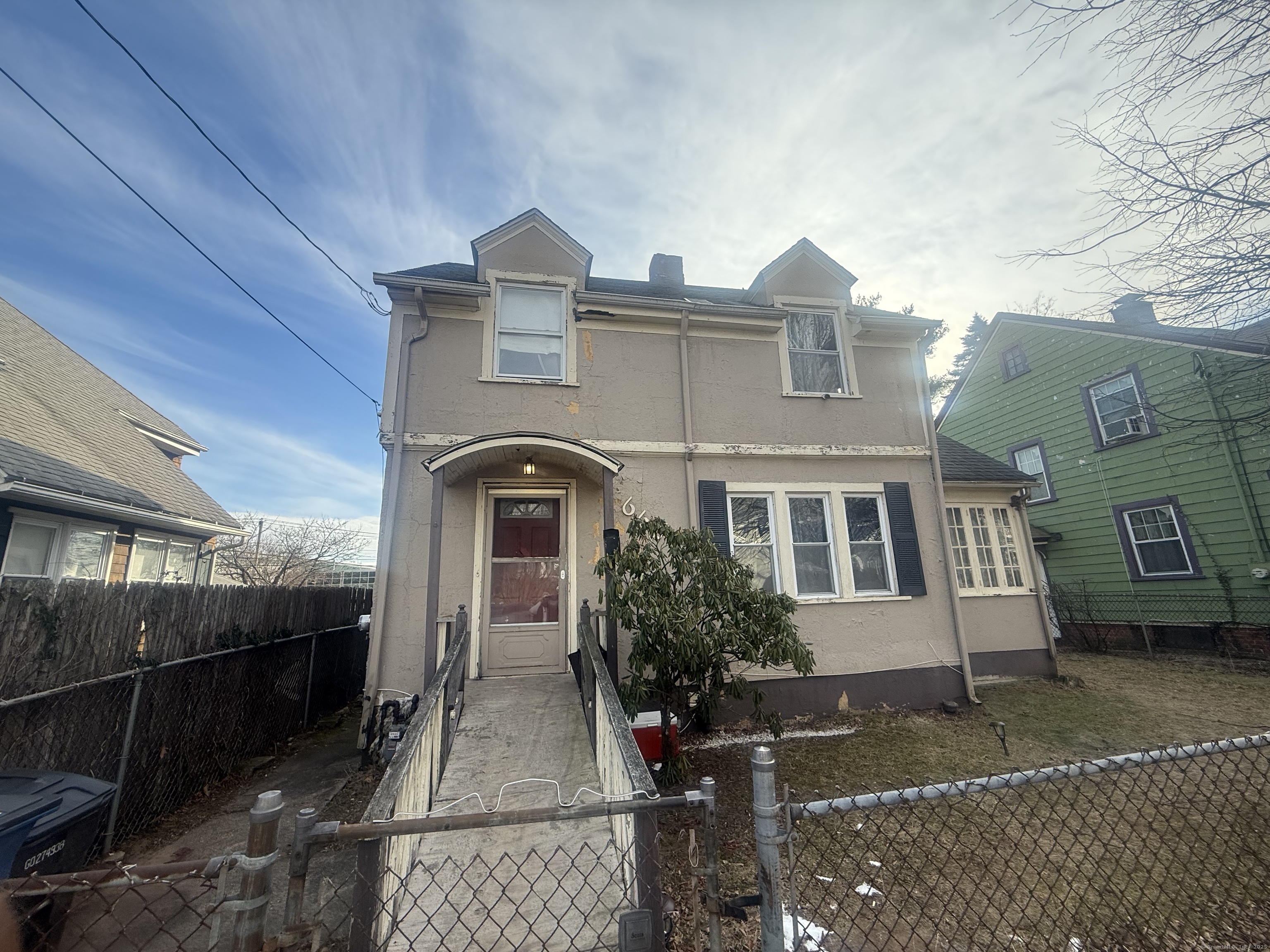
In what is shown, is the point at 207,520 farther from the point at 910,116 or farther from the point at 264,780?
the point at 910,116

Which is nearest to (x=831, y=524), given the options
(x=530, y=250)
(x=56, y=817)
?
(x=530, y=250)

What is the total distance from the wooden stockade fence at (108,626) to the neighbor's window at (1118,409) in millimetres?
16761

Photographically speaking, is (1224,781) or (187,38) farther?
(187,38)

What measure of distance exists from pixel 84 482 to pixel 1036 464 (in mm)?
20729

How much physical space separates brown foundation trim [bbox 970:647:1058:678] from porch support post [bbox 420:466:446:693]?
341 inches

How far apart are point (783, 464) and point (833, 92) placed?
15.4 ft

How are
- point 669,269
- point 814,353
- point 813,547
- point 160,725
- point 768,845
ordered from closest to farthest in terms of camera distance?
point 768,845 → point 160,725 → point 813,547 → point 814,353 → point 669,269

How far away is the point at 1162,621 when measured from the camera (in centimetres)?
1137

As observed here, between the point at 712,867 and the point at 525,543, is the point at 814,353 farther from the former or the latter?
the point at 712,867

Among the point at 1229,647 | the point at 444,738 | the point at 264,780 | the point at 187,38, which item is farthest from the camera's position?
the point at 1229,647

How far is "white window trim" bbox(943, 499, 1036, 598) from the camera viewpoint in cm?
909

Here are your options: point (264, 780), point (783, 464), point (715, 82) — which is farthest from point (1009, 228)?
point (264, 780)

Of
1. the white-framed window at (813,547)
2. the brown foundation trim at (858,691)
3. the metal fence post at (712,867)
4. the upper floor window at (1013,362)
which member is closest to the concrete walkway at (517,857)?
the metal fence post at (712,867)

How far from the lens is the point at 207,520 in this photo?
11.1m
